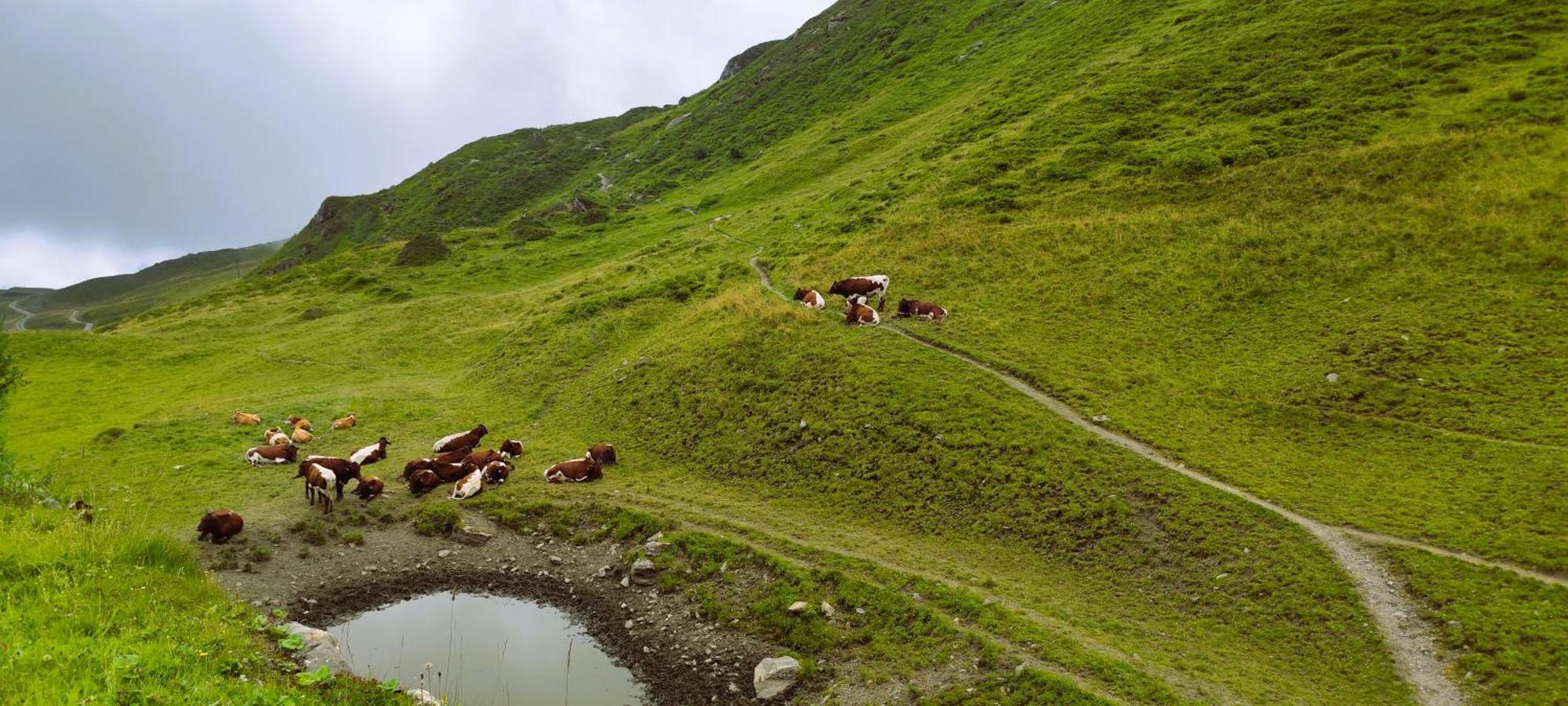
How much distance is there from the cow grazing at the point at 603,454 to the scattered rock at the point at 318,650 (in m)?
11.0

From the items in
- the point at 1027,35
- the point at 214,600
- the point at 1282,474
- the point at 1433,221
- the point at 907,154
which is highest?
the point at 1027,35

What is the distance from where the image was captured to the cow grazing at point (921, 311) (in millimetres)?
25859

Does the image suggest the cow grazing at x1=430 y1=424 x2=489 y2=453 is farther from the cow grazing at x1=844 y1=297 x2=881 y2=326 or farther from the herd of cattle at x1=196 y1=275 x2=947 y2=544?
the cow grazing at x1=844 y1=297 x2=881 y2=326

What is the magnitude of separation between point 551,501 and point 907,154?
141 ft

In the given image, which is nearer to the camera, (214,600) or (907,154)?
(214,600)

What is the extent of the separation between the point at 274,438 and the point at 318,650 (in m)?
18.4

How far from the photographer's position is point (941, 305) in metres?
27.1

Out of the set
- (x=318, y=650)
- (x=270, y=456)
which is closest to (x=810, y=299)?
(x=270, y=456)

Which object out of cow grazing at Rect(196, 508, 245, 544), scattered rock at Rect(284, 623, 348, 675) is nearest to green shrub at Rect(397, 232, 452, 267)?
cow grazing at Rect(196, 508, 245, 544)

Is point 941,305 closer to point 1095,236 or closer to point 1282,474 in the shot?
point 1095,236

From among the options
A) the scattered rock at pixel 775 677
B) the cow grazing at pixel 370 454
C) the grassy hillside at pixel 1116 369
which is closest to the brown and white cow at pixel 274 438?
the grassy hillside at pixel 1116 369

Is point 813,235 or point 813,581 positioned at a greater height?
point 813,235

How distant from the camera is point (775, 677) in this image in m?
12.3

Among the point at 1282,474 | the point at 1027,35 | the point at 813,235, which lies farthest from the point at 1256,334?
the point at 1027,35
